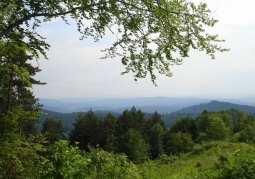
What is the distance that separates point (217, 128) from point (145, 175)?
1644 inches

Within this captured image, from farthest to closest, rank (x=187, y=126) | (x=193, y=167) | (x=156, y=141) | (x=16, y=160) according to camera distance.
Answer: (x=187, y=126) → (x=156, y=141) → (x=193, y=167) → (x=16, y=160)

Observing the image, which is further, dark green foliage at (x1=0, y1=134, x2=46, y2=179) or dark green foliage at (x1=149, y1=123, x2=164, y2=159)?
dark green foliage at (x1=149, y1=123, x2=164, y2=159)

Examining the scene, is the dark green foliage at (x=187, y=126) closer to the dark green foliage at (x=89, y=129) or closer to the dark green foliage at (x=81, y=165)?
the dark green foliage at (x=89, y=129)

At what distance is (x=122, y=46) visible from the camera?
494 cm

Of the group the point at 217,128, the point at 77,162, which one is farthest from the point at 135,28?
the point at 217,128

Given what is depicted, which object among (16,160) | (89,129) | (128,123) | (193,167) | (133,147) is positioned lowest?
(133,147)

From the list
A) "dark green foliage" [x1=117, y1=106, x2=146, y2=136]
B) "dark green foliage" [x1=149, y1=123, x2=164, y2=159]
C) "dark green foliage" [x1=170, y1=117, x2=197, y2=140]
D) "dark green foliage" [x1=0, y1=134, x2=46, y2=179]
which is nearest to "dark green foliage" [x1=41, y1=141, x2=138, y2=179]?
"dark green foliage" [x1=0, y1=134, x2=46, y2=179]

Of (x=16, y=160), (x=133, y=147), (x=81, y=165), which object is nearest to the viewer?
(x=81, y=165)

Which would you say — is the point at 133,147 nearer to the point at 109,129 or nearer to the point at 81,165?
the point at 109,129

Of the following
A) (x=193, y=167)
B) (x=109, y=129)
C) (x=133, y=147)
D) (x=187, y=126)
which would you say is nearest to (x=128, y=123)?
(x=109, y=129)

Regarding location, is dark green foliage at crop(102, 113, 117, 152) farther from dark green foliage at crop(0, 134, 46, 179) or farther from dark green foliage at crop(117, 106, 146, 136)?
dark green foliage at crop(0, 134, 46, 179)

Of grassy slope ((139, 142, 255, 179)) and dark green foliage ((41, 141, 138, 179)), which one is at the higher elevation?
dark green foliage ((41, 141, 138, 179))

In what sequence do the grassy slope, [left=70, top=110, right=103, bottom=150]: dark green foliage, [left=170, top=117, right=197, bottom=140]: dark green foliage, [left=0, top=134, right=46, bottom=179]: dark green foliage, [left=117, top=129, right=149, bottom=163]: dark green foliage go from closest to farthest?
[left=0, top=134, right=46, bottom=179]: dark green foliage
the grassy slope
[left=117, top=129, right=149, bottom=163]: dark green foliage
[left=70, top=110, right=103, bottom=150]: dark green foliage
[left=170, top=117, right=197, bottom=140]: dark green foliage

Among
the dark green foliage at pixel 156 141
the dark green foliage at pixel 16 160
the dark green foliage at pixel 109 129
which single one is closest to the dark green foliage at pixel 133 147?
the dark green foliage at pixel 109 129
